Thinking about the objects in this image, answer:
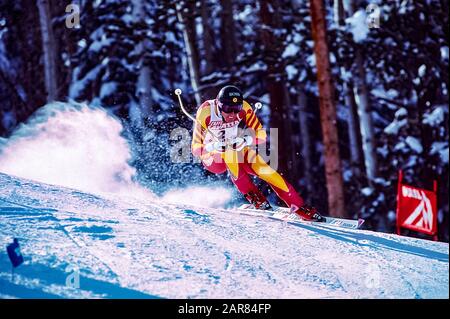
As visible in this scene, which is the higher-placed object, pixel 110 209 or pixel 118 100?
pixel 118 100

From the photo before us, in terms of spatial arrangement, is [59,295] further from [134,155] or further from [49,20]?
[49,20]

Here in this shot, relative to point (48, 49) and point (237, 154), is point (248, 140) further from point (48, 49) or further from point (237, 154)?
point (48, 49)

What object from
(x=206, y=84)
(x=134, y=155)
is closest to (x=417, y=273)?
(x=134, y=155)

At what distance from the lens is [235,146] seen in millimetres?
6980

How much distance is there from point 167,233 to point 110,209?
0.99 m

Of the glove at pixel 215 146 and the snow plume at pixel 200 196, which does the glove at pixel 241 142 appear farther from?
the snow plume at pixel 200 196

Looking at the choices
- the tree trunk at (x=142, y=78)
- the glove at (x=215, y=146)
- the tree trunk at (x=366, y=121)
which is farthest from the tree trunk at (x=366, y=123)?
the glove at (x=215, y=146)

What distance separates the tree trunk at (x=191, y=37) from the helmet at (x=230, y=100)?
7.70 metres

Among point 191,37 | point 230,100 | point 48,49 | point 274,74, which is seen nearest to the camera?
point 230,100

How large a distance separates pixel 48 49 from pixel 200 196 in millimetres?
6342

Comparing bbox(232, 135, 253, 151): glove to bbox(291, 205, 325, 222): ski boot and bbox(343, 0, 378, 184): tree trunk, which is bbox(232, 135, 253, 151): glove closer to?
bbox(291, 205, 325, 222): ski boot

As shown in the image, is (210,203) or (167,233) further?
(210,203)

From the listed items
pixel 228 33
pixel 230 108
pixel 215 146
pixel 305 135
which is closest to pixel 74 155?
pixel 215 146

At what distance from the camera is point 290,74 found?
12883mm
